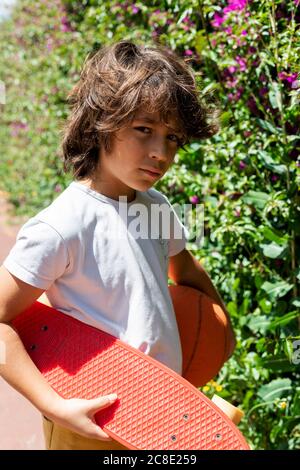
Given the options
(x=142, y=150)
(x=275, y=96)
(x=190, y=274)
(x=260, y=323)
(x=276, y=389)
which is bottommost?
(x=276, y=389)

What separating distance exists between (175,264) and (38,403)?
2.39 feet

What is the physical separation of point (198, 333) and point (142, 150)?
63 centimetres

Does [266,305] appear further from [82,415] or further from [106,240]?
[82,415]

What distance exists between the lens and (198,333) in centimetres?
228

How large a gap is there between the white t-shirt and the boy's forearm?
0.49 ft

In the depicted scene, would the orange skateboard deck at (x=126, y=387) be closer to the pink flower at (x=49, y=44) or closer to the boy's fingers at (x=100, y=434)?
the boy's fingers at (x=100, y=434)

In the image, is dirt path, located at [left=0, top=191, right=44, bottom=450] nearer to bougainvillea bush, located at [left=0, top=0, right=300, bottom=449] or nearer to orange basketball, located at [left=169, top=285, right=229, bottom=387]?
bougainvillea bush, located at [left=0, top=0, right=300, bottom=449]

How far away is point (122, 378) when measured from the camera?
1.88 metres

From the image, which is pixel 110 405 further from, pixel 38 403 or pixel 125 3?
pixel 125 3

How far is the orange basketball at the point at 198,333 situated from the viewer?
89.6 inches

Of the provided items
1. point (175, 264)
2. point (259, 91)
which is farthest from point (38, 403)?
point (259, 91)

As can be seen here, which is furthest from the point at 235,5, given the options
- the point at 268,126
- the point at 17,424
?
the point at 17,424

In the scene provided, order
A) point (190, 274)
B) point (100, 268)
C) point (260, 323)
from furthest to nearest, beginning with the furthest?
point (260, 323) < point (190, 274) < point (100, 268)

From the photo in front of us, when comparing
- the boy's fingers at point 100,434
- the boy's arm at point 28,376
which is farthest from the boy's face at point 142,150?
the boy's fingers at point 100,434
